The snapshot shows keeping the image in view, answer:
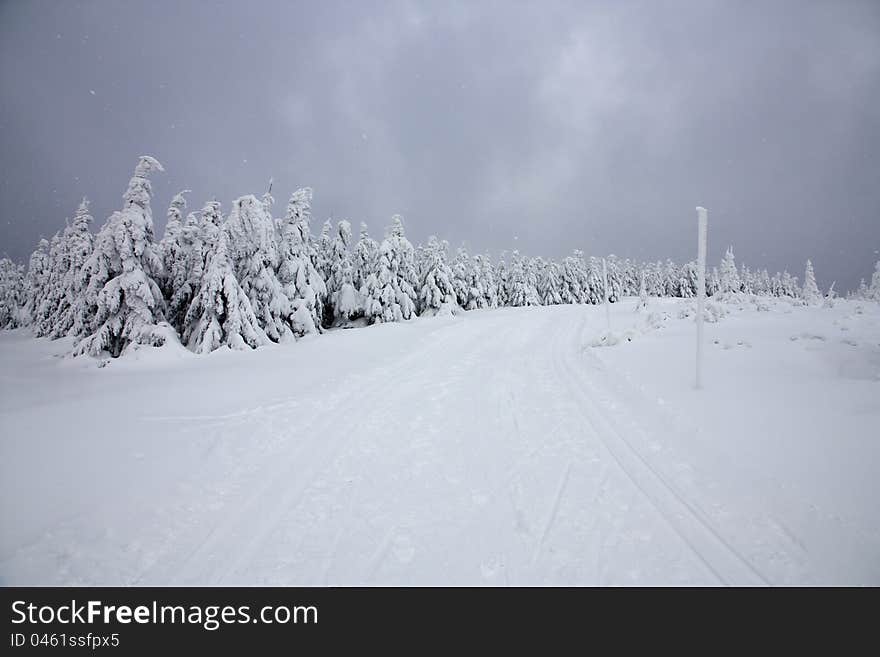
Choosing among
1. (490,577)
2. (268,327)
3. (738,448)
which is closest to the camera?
(490,577)

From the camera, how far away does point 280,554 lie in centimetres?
325

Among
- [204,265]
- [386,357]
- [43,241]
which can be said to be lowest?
[386,357]

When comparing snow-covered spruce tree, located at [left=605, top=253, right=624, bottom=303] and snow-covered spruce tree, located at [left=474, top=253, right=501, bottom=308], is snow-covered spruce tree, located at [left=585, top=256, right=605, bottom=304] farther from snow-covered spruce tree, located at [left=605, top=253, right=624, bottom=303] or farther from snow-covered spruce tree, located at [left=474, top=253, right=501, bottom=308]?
snow-covered spruce tree, located at [left=474, top=253, right=501, bottom=308]

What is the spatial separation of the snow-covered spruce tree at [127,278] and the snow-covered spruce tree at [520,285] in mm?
48173

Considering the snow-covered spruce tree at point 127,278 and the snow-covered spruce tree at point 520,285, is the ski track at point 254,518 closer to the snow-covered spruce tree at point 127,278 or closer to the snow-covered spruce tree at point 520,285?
the snow-covered spruce tree at point 127,278

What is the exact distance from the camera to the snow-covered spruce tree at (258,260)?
19000mm

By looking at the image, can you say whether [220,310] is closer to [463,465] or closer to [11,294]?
[463,465]

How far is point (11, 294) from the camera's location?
1863 inches

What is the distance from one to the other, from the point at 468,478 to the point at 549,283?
63105 millimetres

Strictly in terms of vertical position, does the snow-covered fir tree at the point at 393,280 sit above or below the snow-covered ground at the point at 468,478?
above

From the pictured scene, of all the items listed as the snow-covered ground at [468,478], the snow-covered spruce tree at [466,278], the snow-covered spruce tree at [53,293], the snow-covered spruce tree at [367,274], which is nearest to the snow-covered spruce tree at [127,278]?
the snow-covered ground at [468,478]

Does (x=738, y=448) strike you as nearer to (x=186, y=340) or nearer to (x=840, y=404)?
(x=840, y=404)
